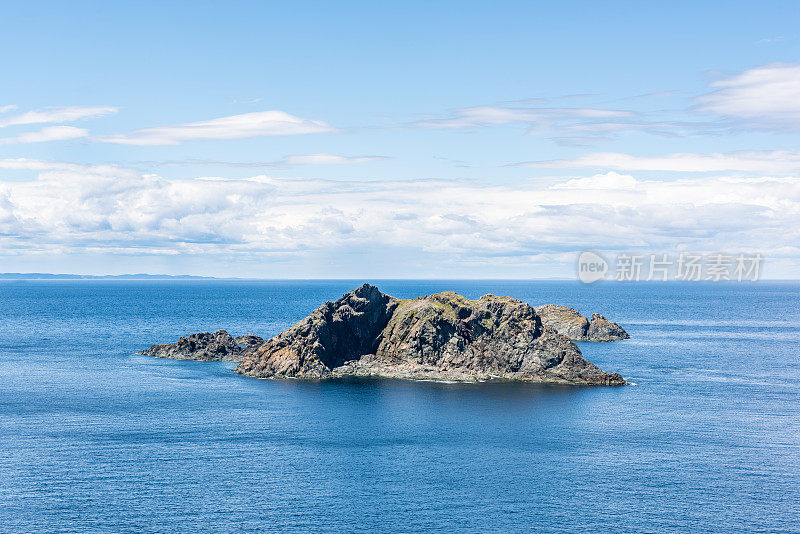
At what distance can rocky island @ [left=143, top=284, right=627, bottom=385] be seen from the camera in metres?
152

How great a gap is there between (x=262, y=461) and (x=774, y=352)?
162610 millimetres

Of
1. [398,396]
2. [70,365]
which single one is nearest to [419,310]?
[398,396]

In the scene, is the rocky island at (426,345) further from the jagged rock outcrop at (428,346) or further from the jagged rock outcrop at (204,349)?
the jagged rock outcrop at (204,349)

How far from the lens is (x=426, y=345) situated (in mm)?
156250

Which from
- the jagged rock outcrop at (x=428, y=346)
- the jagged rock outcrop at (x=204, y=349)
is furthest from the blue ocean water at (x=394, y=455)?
the jagged rock outcrop at (x=204, y=349)

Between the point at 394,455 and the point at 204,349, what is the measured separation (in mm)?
103154

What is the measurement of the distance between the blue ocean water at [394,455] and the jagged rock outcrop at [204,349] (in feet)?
97.7

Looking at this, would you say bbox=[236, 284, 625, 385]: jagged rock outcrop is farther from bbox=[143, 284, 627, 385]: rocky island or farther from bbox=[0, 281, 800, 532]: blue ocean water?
bbox=[0, 281, 800, 532]: blue ocean water

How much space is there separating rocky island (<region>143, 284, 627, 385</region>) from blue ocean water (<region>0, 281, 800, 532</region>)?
7556 mm

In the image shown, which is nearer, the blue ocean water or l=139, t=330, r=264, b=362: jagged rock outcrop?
the blue ocean water

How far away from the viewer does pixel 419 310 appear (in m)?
160

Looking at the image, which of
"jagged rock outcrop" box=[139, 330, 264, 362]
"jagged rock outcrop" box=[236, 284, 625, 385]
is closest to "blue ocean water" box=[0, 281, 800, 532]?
"jagged rock outcrop" box=[236, 284, 625, 385]

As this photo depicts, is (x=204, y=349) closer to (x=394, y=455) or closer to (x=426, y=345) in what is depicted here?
(x=426, y=345)

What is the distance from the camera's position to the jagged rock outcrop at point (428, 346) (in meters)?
152
